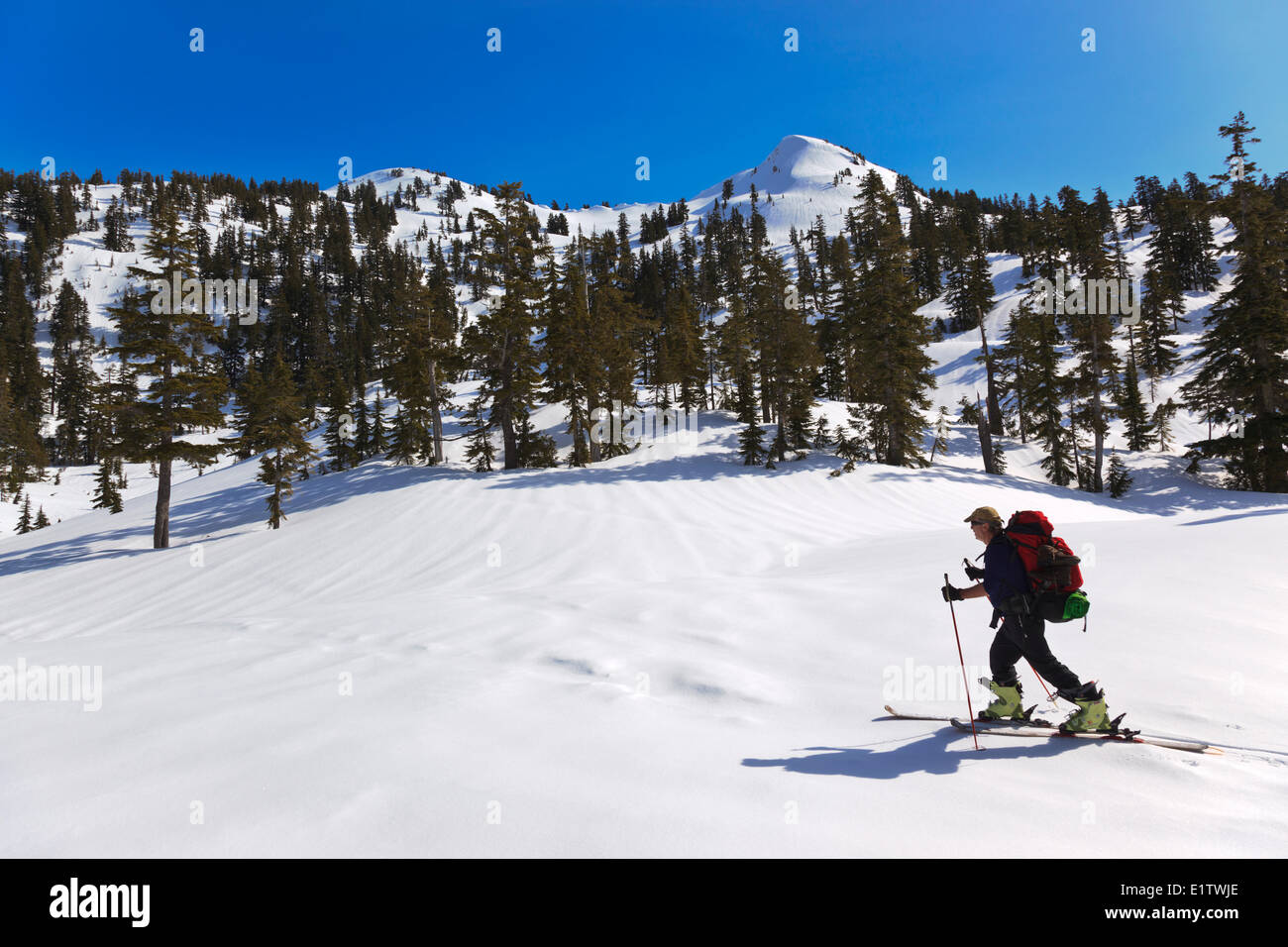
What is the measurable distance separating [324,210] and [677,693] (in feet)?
658

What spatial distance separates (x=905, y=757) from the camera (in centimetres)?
448

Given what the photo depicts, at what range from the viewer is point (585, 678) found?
21.3 feet

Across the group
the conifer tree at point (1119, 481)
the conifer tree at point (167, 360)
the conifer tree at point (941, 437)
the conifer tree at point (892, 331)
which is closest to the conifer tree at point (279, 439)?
the conifer tree at point (167, 360)

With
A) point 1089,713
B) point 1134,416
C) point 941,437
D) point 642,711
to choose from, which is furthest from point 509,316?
point 1134,416

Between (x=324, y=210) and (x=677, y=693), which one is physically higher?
(x=324, y=210)

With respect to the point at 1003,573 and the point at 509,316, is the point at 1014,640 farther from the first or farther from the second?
the point at 509,316

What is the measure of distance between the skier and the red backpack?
0.07m

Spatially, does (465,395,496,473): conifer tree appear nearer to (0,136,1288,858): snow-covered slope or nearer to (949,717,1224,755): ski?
(0,136,1288,858): snow-covered slope

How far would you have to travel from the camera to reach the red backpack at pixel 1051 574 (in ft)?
14.5

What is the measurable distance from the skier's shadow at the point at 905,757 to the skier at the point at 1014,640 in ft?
0.92

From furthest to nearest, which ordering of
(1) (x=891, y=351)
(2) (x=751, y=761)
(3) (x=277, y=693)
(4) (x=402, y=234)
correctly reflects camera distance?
(4) (x=402, y=234), (1) (x=891, y=351), (3) (x=277, y=693), (2) (x=751, y=761)

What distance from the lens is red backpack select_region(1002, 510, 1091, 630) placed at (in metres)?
4.41
